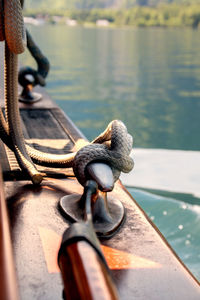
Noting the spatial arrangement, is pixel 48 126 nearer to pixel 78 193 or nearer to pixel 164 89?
pixel 78 193

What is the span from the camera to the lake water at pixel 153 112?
6.05ft

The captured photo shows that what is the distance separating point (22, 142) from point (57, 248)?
0.37 m

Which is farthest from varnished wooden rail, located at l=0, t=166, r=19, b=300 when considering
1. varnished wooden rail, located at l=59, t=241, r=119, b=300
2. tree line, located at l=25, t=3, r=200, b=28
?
tree line, located at l=25, t=3, r=200, b=28

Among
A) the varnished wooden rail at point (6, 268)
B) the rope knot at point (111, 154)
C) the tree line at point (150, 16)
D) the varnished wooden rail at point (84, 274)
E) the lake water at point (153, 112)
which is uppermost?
the varnished wooden rail at point (6, 268)

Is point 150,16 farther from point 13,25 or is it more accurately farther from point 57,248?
point 57,248

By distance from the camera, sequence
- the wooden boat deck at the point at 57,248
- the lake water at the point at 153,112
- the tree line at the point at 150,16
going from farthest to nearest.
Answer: the tree line at the point at 150,16 < the lake water at the point at 153,112 < the wooden boat deck at the point at 57,248

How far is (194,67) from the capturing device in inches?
306

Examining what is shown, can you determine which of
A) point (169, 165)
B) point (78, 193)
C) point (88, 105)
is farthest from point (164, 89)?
point (78, 193)

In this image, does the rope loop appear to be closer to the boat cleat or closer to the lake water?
the boat cleat

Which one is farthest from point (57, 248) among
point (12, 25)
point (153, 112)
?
point (153, 112)

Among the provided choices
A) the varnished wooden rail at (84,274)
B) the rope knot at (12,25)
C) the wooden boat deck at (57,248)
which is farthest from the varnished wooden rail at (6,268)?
the rope knot at (12,25)

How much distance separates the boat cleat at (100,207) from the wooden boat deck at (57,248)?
15 mm

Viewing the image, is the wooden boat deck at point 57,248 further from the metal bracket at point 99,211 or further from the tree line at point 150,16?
the tree line at point 150,16

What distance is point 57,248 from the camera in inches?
25.9
